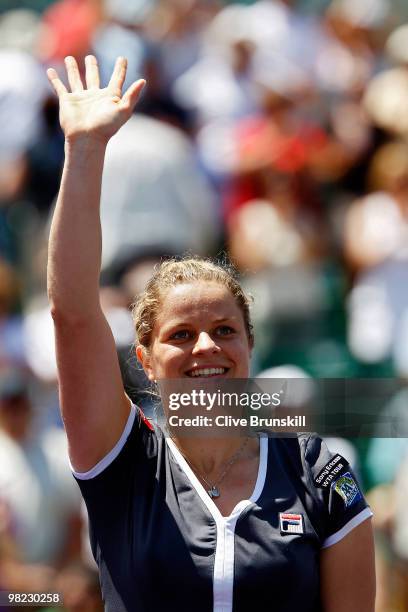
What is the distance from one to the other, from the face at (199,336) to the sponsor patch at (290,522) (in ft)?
0.80

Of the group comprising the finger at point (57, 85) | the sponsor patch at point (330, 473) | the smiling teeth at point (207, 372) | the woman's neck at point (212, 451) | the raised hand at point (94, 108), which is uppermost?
the finger at point (57, 85)

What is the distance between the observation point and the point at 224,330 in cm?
158

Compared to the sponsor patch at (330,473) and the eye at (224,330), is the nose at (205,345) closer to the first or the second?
the eye at (224,330)

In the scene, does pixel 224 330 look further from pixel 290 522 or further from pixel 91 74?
pixel 91 74

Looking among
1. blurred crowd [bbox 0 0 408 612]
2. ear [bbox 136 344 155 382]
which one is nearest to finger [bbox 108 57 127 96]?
ear [bbox 136 344 155 382]

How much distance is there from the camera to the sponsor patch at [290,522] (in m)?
1.43

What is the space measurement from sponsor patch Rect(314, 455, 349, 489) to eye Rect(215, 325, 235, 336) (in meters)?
0.26

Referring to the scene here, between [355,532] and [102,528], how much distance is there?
1.28ft

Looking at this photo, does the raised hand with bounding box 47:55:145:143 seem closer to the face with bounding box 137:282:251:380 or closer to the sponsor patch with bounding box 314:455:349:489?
the face with bounding box 137:282:251:380

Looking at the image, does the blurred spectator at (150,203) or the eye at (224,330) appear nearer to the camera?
the eye at (224,330)

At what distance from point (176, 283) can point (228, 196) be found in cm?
199

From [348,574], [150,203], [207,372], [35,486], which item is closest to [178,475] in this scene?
[207,372]

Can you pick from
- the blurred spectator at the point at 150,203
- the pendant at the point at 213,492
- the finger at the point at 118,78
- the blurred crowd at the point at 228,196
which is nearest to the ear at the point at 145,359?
the pendant at the point at 213,492

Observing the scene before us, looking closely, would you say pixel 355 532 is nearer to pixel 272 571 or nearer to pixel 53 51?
pixel 272 571
